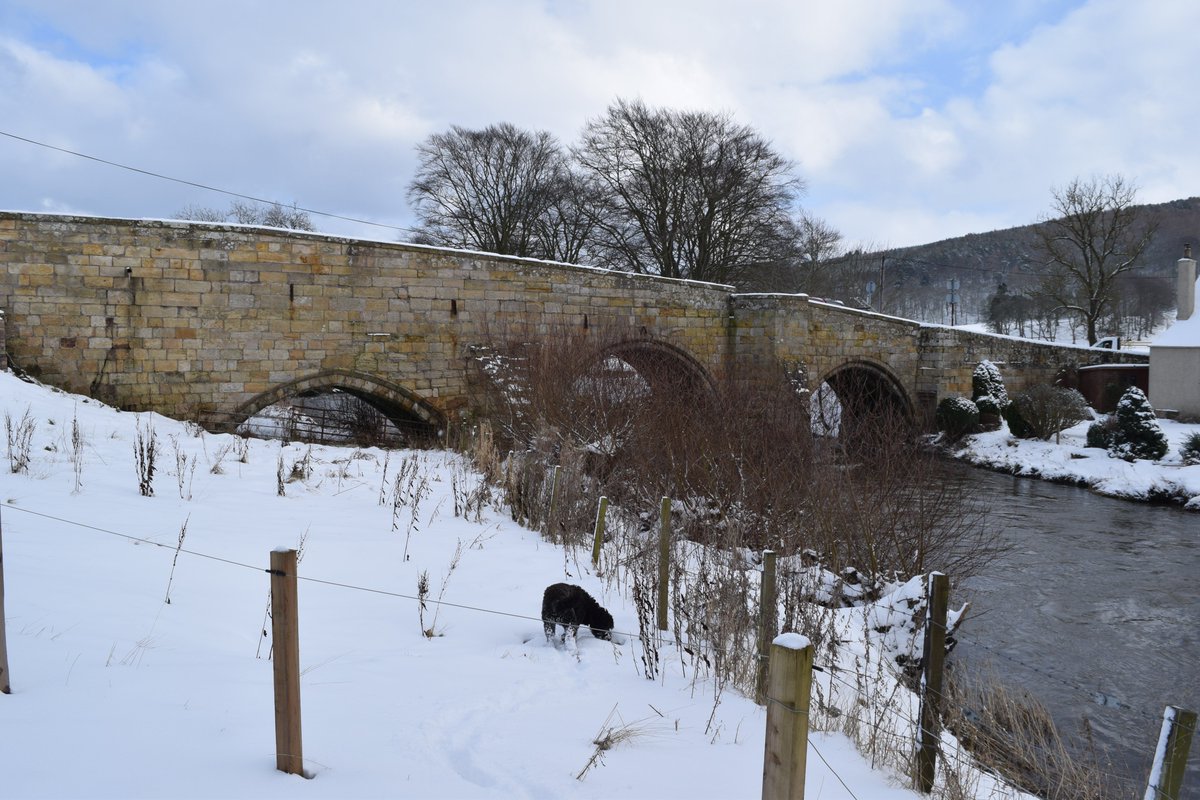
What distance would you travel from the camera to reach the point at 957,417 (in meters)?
20.6

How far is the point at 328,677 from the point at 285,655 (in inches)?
46.5

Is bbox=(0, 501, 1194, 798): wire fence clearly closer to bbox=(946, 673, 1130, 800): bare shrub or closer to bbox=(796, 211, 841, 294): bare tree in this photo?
bbox=(946, 673, 1130, 800): bare shrub

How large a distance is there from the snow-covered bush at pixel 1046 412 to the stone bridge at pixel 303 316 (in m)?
5.58

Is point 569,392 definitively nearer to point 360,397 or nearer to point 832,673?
point 360,397

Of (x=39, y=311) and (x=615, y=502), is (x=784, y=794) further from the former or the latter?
(x=39, y=311)

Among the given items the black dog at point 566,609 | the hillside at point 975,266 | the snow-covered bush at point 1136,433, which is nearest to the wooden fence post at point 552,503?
the black dog at point 566,609

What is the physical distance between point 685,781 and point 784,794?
126cm

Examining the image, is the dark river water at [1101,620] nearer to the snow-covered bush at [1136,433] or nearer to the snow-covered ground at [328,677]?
the snow-covered ground at [328,677]

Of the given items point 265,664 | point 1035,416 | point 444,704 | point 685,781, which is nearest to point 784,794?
point 685,781

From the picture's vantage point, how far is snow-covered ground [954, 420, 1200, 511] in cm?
1442

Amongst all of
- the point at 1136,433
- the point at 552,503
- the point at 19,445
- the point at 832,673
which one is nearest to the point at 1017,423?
the point at 1136,433

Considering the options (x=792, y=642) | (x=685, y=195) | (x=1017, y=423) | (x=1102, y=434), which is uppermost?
(x=685, y=195)

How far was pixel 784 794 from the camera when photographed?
6.56 ft

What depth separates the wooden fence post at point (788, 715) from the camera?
1.93 m
